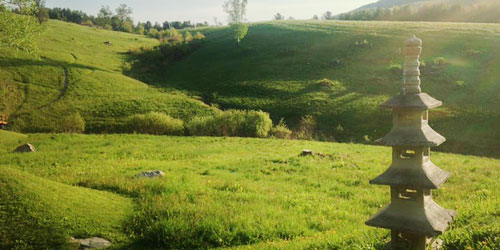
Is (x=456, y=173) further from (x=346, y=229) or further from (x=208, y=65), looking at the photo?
(x=208, y=65)

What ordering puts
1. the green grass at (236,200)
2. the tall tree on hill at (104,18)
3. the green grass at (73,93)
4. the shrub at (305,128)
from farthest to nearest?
1. the tall tree on hill at (104,18)
2. the green grass at (73,93)
3. the shrub at (305,128)
4. the green grass at (236,200)

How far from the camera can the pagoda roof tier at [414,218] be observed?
32.7 feet

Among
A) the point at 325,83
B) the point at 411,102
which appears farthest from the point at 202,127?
the point at 411,102

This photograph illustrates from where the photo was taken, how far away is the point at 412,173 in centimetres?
1028

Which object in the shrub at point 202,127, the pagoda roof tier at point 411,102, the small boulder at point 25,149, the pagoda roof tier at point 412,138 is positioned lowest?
the shrub at point 202,127

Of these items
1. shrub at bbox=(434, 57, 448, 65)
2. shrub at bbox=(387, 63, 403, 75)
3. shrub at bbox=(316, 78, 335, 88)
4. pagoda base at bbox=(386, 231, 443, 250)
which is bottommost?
shrub at bbox=(316, 78, 335, 88)

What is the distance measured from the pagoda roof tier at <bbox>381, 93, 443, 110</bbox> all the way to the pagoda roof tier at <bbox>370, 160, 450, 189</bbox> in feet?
5.02

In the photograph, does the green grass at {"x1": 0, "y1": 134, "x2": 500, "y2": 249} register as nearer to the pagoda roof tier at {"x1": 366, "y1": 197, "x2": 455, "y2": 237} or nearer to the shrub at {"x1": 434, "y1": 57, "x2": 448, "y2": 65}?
the pagoda roof tier at {"x1": 366, "y1": 197, "x2": 455, "y2": 237}

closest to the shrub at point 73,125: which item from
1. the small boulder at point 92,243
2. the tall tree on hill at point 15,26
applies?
the tall tree on hill at point 15,26

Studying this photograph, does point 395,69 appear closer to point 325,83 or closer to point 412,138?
point 325,83

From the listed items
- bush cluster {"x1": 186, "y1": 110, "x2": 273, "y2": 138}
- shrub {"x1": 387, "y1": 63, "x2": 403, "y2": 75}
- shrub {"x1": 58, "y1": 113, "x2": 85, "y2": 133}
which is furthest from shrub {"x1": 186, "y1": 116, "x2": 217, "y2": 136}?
shrub {"x1": 387, "y1": 63, "x2": 403, "y2": 75}

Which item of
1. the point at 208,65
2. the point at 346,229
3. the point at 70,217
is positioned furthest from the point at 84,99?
the point at 346,229

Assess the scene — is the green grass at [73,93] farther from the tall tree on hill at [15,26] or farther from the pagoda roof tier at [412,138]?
the pagoda roof tier at [412,138]

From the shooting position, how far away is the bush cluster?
47.5 metres
